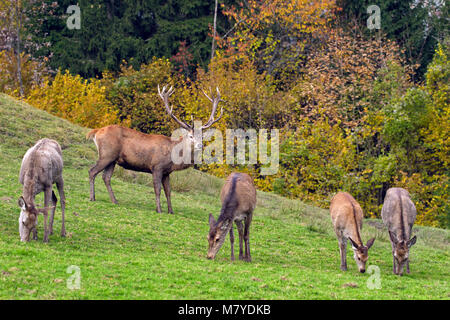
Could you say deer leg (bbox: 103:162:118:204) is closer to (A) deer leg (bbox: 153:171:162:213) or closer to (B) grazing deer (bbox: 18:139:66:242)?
(A) deer leg (bbox: 153:171:162:213)

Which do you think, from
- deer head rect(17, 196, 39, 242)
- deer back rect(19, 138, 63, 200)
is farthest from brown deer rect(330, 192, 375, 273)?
deer head rect(17, 196, 39, 242)

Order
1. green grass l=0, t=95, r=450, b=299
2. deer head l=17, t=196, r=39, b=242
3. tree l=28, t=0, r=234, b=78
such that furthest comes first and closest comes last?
tree l=28, t=0, r=234, b=78 < deer head l=17, t=196, r=39, b=242 < green grass l=0, t=95, r=450, b=299

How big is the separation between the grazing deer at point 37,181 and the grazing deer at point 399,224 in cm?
664

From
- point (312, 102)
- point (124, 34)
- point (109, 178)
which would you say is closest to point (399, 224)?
point (109, 178)

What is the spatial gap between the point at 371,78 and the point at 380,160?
6.42 meters

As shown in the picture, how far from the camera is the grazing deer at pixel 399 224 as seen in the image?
1333 cm

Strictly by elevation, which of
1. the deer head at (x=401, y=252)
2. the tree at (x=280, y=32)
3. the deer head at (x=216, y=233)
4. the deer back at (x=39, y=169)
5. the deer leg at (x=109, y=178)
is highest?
the tree at (x=280, y=32)

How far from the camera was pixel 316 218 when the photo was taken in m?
22.1

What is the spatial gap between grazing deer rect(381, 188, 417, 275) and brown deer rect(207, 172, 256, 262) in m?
2.99

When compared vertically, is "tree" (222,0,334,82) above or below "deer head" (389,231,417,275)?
above

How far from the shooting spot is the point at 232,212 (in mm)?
12500

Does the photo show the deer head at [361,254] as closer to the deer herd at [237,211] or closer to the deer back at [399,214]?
the deer herd at [237,211]

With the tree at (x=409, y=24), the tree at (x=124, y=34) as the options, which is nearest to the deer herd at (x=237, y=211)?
the tree at (x=409, y=24)

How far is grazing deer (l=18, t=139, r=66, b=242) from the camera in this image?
39.4 feet
